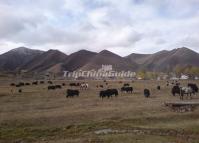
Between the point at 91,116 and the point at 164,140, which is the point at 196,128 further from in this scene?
the point at 91,116

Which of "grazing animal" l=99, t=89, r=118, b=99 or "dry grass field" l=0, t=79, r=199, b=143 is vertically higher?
"grazing animal" l=99, t=89, r=118, b=99

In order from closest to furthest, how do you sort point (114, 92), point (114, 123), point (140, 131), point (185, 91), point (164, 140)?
1. point (164, 140)
2. point (140, 131)
3. point (114, 123)
4. point (185, 91)
5. point (114, 92)

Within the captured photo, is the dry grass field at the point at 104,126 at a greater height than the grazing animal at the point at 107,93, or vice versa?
the grazing animal at the point at 107,93

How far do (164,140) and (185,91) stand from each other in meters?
28.0

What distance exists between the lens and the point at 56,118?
29.8m

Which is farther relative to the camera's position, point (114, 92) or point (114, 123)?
point (114, 92)

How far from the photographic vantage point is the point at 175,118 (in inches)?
1136

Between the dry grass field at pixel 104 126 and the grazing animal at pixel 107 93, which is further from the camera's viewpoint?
the grazing animal at pixel 107 93

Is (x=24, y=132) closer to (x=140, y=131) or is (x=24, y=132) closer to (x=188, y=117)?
(x=140, y=131)

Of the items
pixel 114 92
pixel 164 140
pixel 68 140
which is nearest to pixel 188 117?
pixel 164 140

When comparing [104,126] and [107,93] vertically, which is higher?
[107,93]

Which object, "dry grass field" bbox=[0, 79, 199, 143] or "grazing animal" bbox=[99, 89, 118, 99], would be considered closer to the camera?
"dry grass field" bbox=[0, 79, 199, 143]

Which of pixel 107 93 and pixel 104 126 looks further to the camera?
pixel 107 93

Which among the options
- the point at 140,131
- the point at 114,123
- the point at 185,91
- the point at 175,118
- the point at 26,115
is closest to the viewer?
the point at 140,131
